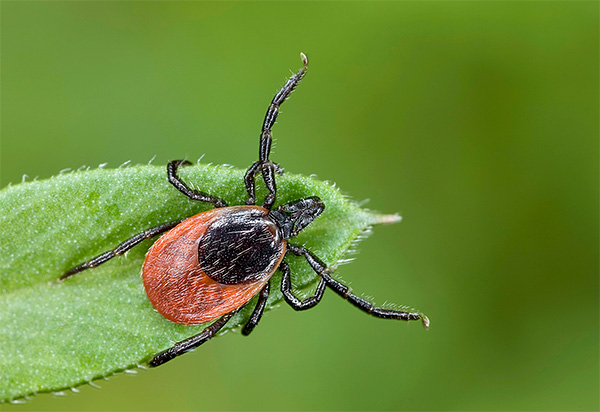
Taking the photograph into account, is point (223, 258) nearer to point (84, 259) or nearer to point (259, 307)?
point (259, 307)

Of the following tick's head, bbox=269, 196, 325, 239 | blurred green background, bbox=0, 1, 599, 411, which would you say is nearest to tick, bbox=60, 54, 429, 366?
tick's head, bbox=269, 196, 325, 239

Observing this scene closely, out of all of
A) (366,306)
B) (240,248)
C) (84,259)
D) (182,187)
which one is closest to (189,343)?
(240,248)

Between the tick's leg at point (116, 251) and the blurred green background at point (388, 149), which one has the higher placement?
the blurred green background at point (388, 149)

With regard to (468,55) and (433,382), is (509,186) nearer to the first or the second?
(468,55)

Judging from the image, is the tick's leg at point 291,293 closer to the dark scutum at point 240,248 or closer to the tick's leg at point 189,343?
the dark scutum at point 240,248

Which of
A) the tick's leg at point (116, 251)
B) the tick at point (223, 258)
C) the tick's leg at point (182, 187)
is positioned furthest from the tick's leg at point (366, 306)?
the tick's leg at point (116, 251)

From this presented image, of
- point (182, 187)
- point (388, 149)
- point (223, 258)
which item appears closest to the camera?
point (182, 187)

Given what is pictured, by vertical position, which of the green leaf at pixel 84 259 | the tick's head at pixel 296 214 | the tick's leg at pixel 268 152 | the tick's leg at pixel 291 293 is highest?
the tick's leg at pixel 268 152
